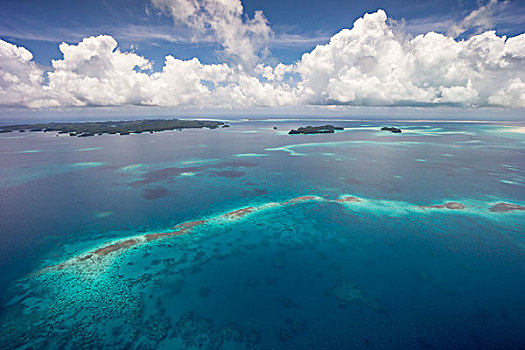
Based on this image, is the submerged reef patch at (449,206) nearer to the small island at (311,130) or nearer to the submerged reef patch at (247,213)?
the submerged reef patch at (247,213)

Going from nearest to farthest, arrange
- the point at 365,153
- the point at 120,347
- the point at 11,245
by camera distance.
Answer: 1. the point at 120,347
2. the point at 11,245
3. the point at 365,153

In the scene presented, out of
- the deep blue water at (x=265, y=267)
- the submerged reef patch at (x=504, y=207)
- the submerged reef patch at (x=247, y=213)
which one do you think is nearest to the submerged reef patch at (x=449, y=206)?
the submerged reef patch at (x=247, y=213)

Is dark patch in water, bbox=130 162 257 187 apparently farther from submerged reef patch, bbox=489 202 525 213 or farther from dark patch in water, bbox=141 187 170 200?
submerged reef patch, bbox=489 202 525 213

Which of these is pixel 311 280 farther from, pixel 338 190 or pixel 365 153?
pixel 365 153

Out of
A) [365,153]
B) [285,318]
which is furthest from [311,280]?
[365,153]

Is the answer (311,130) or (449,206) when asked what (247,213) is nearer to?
(449,206)
